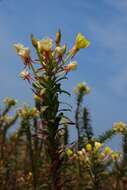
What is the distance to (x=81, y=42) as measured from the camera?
4.36 meters

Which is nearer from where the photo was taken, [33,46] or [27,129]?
[33,46]

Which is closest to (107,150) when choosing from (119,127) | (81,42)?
(81,42)

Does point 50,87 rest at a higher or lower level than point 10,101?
lower

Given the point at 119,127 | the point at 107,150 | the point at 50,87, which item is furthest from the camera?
the point at 119,127

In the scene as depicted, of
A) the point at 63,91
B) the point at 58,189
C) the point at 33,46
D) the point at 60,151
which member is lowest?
the point at 58,189

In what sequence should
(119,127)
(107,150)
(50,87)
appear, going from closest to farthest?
(50,87) < (107,150) < (119,127)

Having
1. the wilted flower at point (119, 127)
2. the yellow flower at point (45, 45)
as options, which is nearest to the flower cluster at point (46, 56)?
the yellow flower at point (45, 45)

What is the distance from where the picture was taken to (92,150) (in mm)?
6574

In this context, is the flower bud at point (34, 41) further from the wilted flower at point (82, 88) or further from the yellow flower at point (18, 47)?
the wilted flower at point (82, 88)

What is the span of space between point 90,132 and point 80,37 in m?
Result: 7.61

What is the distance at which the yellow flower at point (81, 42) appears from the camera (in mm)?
4297

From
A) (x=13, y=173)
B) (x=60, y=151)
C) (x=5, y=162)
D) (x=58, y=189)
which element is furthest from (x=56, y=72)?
(x=13, y=173)

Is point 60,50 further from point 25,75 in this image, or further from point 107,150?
point 107,150

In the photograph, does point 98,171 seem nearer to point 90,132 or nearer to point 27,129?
point 27,129
